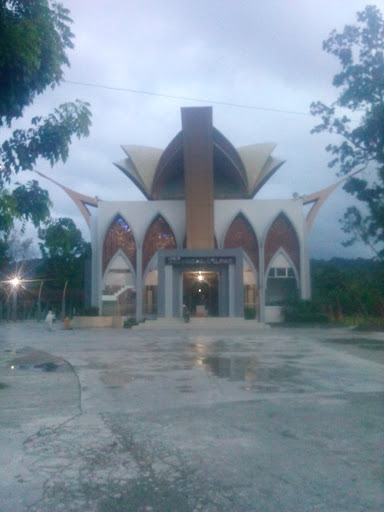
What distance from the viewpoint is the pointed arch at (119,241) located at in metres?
41.9

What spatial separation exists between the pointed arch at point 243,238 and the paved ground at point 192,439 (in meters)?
29.8

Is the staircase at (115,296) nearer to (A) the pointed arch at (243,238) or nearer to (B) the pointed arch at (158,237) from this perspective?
(B) the pointed arch at (158,237)

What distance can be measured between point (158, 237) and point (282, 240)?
999 cm

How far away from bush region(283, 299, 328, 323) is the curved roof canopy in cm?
1120

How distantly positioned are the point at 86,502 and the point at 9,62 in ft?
14.0

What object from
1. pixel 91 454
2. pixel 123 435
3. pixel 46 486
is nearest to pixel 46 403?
pixel 123 435

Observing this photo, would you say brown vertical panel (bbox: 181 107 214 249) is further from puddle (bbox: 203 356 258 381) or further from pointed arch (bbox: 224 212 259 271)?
puddle (bbox: 203 356 258 381)

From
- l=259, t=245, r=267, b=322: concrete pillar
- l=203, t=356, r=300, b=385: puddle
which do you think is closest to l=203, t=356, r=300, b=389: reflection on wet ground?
l=203, t=356, r=300, b=385: puddle

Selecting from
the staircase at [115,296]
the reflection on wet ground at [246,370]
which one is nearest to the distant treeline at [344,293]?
the staircase at [115,296]

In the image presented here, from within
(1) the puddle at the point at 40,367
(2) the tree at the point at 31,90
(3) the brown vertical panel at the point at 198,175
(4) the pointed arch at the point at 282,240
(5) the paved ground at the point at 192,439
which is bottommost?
(5) the paved ground at the point at 192,439

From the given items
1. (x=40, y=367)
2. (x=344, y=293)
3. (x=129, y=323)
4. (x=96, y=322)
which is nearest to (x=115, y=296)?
(x=96, y=322)

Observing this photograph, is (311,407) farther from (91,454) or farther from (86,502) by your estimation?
(86,502)

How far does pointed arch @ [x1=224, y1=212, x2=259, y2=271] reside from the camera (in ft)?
135

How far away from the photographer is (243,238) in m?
41.4
